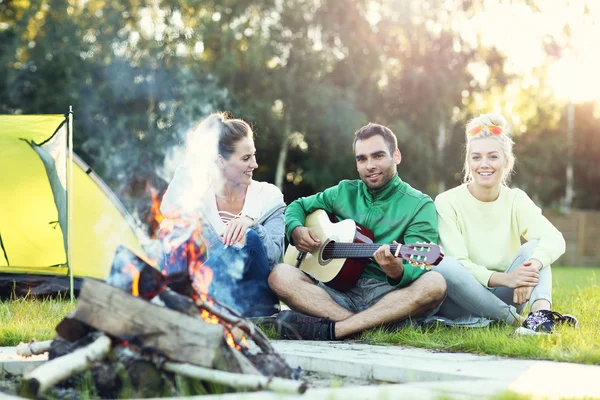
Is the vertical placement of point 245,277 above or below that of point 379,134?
below

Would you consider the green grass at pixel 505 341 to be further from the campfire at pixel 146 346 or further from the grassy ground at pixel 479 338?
the campfire at pixel 146 346

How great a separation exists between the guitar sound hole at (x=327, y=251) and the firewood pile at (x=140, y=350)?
5.95 ft

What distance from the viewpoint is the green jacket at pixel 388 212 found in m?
4.61

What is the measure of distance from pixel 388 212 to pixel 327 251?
1.38 ft

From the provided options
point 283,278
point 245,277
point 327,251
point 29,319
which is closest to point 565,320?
point 327,251

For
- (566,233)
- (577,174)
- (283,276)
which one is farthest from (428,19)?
(283,276)

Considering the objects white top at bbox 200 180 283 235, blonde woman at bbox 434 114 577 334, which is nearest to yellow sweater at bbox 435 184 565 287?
blonde woman at bbox 434 114 577 334

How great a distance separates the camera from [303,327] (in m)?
4.39

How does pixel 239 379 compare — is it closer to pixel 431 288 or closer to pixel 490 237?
pixel 431 288

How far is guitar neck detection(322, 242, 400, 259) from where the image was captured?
4.46m

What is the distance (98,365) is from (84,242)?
4.80 metres

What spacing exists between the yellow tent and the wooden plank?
3.93 m

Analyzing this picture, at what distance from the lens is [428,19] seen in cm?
2228

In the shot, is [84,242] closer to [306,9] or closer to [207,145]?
[207,145]
